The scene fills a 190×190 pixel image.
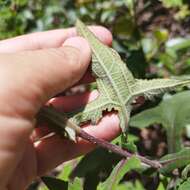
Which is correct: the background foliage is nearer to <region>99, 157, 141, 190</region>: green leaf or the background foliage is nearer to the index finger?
<region>99, 157, 141, 190</region>: green leaf

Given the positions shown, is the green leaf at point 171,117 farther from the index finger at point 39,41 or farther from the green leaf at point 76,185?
the green leaf at point 76,185

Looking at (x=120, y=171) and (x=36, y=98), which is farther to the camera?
(x=120, y=171)

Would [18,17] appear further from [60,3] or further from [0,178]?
[0,178]

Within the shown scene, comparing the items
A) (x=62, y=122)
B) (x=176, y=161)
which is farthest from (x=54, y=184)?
(x=176, y=161)

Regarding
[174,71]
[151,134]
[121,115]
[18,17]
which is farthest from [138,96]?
[151,134]

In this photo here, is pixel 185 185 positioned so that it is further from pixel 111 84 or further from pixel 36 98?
pixel 36 98

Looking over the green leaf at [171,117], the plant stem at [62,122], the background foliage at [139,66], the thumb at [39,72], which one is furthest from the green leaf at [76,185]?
the green leaf at [171,117]

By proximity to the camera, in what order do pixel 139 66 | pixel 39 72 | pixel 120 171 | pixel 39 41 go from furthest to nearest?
pixel 139 66, pixel 39 41, pixel 120 171, pixel 39 72
